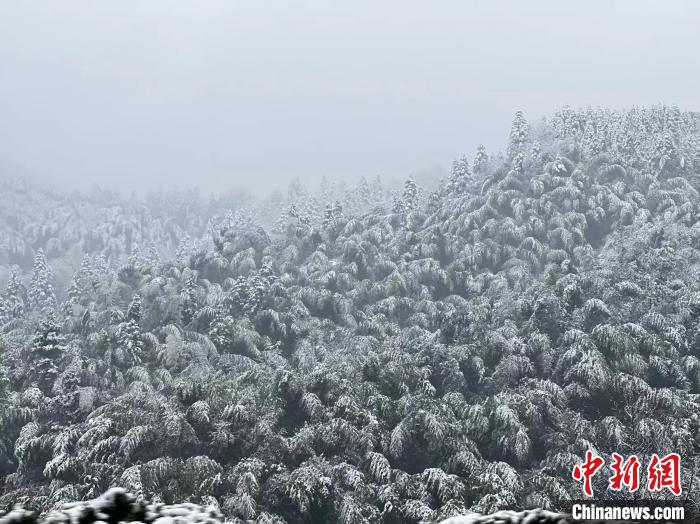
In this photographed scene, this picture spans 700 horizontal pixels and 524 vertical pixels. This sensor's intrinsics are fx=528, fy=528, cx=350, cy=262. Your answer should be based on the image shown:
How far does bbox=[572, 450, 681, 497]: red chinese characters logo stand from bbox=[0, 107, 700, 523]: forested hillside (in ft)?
2.01

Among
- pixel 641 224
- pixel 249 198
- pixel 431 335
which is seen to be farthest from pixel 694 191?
pixel 249 198

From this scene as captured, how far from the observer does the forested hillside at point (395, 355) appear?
18094 mm

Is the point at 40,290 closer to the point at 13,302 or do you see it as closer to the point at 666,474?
the point at 13,302

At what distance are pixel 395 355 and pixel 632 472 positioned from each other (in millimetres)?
10931

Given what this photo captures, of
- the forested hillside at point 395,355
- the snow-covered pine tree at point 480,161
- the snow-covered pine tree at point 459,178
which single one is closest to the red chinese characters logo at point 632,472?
the forested hillside at point 395,355

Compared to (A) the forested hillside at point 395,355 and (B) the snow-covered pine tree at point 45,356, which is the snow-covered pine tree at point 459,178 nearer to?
(A) the forested hillside at point 395,355

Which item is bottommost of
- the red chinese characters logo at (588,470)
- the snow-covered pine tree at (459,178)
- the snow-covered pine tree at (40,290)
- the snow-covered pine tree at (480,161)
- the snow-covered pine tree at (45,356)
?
the red chinese characters logo at (588,470)

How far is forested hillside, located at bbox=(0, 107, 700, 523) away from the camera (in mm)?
18094

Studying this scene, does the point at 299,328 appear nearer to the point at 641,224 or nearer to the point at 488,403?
the point at 488,403

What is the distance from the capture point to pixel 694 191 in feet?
114

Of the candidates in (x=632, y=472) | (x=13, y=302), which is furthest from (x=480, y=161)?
(x=13, y=302)

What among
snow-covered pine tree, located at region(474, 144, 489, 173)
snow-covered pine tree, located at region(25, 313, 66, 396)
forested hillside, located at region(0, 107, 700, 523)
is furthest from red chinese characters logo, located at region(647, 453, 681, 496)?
snow-covered pine tree, located at region(474, 144, 489, 173)

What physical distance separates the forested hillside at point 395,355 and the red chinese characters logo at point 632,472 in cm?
61

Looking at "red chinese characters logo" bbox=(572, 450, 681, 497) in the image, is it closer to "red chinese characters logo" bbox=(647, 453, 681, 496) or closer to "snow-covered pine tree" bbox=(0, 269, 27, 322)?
"red chinese characters logo" bbox=(647, 453, 681, 496)
